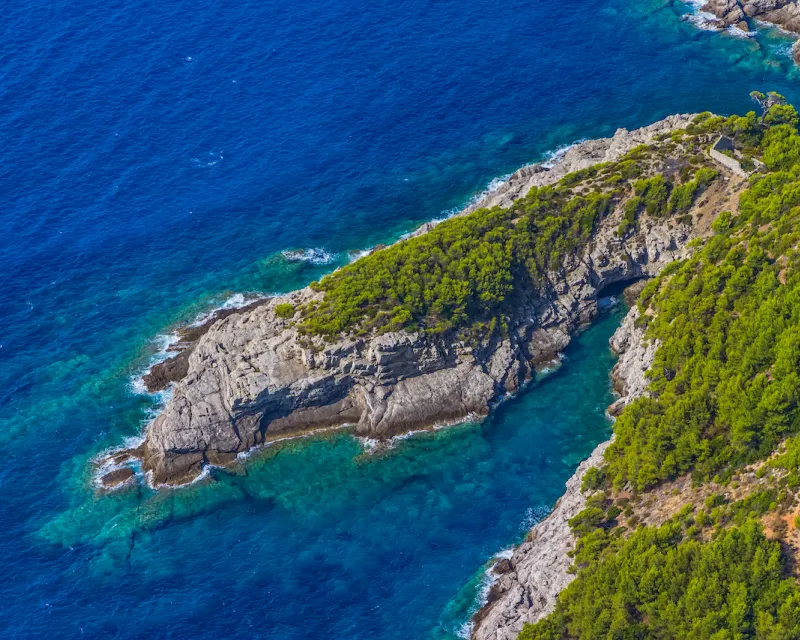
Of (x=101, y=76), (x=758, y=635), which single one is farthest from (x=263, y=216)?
(x=758, y=635)

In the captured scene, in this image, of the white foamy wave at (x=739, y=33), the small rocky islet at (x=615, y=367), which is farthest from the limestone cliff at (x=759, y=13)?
the small rocky islet at (x=615, y=367)

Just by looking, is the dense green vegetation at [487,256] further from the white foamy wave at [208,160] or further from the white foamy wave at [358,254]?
the white foamy wave at [208,160]

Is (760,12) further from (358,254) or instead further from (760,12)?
(358,254)

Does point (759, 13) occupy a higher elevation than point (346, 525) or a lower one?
higher

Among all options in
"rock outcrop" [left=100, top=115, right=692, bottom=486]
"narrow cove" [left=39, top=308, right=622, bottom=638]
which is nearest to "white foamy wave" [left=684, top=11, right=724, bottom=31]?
"rock outcrop" [left=100, top=115, right=692, bottom=486]

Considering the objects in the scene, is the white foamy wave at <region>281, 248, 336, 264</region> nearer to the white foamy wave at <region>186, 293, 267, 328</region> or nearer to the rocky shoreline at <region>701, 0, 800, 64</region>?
the white foamy wave at <region>186, 293, 267, 328</region>

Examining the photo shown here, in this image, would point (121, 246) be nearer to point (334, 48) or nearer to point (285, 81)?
point (285, 81)

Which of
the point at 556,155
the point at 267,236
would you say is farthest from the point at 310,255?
the point at 556,155
